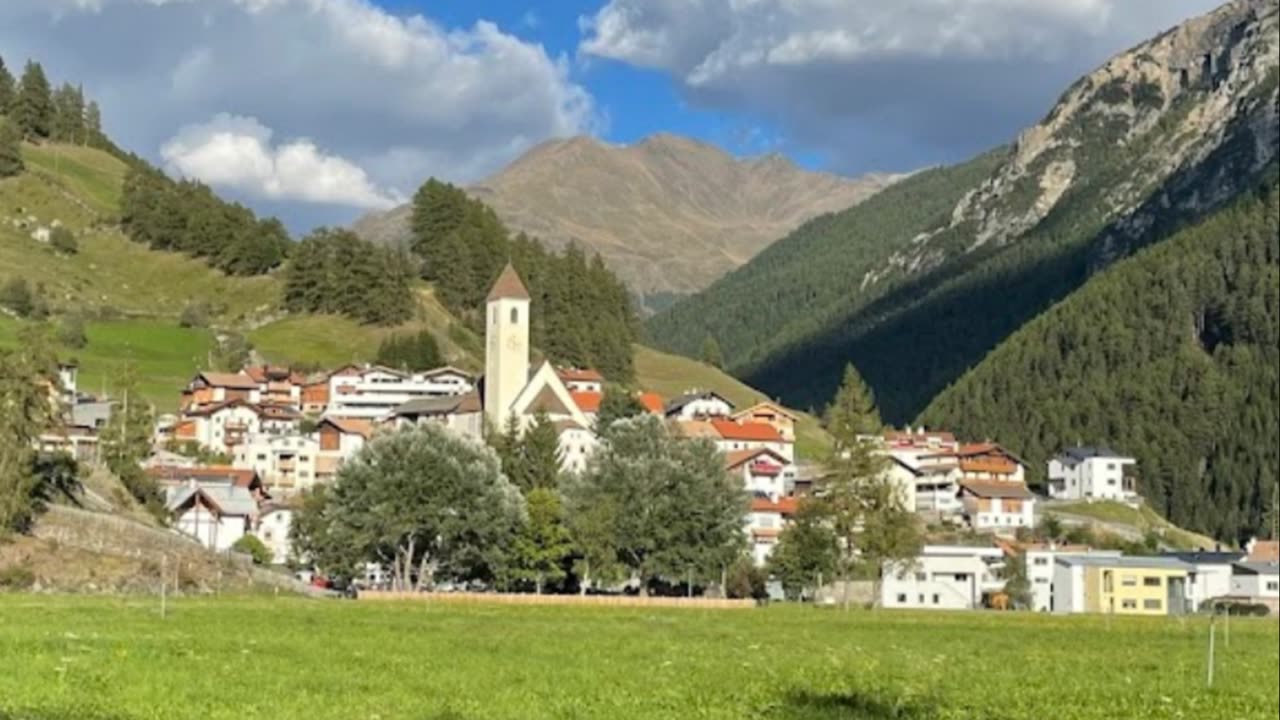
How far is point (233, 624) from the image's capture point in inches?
1654

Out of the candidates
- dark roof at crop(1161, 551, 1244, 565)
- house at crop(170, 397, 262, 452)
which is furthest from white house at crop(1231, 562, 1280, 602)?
house at crop(170, 397, 262, 452)

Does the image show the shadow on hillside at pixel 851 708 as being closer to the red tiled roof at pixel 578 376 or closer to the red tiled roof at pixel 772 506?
the red tiled roof at pixel 772 506

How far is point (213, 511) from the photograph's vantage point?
124938 millimetres

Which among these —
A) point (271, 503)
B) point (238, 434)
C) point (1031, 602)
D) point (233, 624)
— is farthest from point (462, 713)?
point (238, 434)

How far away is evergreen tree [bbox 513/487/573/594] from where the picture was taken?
9381 centimetres

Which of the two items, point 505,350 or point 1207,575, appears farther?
point 505,350

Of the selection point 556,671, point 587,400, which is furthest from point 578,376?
point 556,671

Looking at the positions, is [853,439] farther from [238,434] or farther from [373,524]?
[238,434]

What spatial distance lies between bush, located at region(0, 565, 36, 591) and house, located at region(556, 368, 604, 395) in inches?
4014

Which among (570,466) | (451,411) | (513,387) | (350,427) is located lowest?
(570,466)

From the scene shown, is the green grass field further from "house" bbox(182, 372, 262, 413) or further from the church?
"house" bbox(182, 372, 262, 413)

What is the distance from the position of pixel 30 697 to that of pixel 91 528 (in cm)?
6212

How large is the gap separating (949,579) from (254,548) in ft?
185

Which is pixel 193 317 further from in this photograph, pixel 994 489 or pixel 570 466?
pixel 994 489
